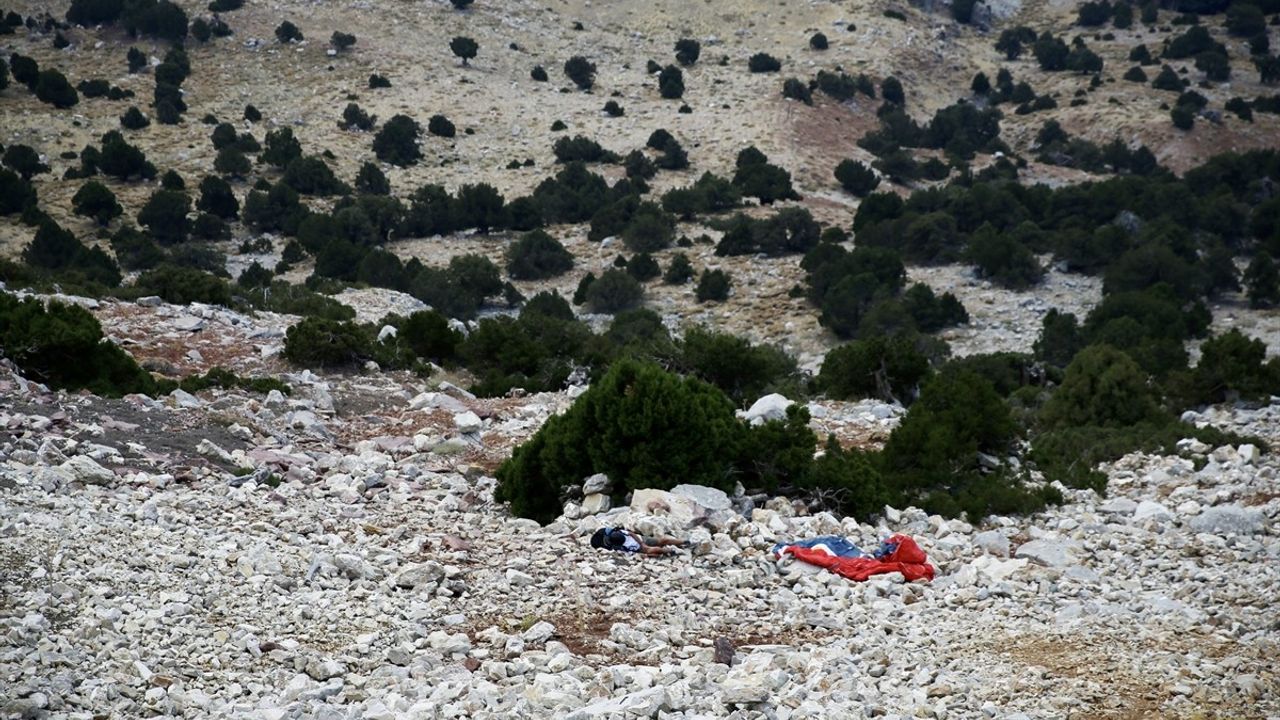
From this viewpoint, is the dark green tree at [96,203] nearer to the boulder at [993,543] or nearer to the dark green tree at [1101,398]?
the dark green tree at [1101,398]

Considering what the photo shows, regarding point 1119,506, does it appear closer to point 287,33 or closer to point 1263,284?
point 1263,284

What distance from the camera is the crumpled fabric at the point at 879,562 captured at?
8523 mm

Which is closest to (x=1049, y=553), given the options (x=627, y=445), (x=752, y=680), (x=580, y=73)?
(x=627, y=445)

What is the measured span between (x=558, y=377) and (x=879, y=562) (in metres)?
10.3

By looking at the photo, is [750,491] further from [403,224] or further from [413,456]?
[403,224]

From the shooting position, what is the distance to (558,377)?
1845 centimetres

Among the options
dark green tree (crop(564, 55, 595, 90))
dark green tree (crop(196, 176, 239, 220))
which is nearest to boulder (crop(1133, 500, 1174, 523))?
dark green tree (crop(196, 176, 239, 220))

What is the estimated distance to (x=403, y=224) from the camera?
39375 millimetres

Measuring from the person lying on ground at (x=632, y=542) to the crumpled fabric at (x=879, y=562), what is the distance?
32.7 inches

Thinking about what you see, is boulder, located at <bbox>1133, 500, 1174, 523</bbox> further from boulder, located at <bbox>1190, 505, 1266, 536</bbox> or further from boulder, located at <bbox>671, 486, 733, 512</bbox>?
boulder, located at <bbox>671, 486, 733, 512</bbox>

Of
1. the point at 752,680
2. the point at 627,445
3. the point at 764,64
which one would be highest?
the point at 752,680

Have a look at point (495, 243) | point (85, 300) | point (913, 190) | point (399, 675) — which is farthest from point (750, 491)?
point (913, 190)

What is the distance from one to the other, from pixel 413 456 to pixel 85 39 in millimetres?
45993

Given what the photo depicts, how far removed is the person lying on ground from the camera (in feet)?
28.1
